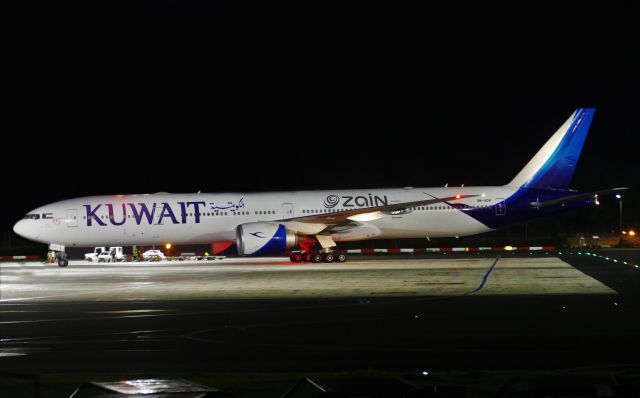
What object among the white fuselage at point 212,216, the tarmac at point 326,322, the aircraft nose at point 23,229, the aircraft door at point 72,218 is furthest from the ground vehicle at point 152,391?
the aircraft nose at point 23,229

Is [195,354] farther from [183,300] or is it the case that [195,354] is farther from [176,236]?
[176,236]

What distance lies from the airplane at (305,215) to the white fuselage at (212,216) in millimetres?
46

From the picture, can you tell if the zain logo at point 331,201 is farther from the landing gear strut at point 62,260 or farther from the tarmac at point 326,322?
the tarmac at point 326,322

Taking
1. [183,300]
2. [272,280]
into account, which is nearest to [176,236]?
[272,280]

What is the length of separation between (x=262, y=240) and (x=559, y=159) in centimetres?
1605

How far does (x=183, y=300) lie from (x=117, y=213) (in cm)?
2050

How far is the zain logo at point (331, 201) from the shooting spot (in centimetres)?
4181

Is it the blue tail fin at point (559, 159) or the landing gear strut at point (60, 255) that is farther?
the blue tail fin at point (559, 159)

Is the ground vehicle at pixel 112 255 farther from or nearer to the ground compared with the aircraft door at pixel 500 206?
nearer to the ground

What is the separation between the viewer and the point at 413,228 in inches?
1662

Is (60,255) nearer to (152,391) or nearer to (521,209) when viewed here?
(521,209)

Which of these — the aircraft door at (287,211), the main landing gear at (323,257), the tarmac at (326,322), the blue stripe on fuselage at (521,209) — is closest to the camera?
the tarmac at (326,322)

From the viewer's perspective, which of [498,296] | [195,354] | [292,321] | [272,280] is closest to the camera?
[195,354]

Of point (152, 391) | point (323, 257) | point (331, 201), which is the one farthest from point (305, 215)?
point (152, 391)
